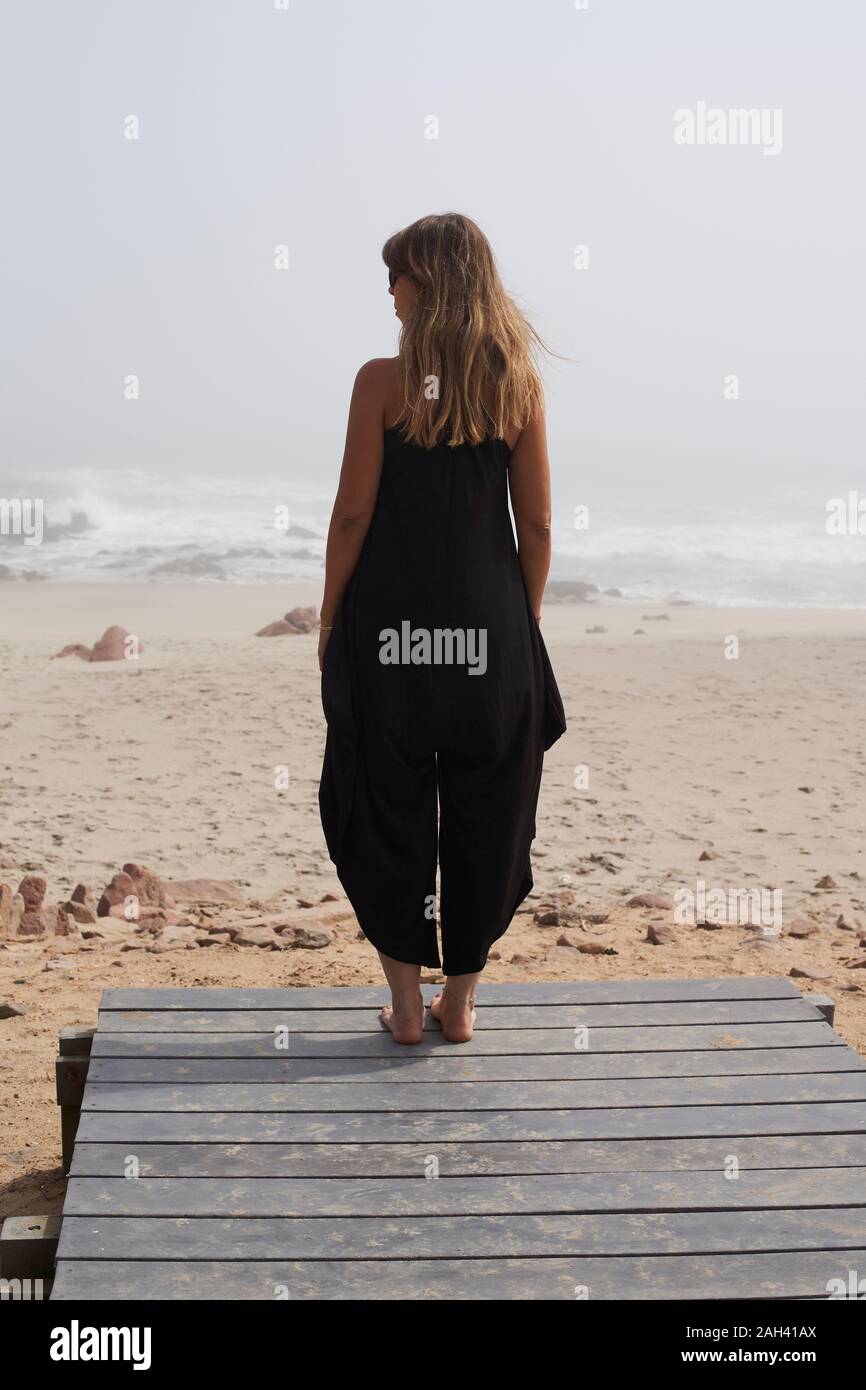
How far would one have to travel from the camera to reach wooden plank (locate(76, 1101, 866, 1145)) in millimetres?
3209

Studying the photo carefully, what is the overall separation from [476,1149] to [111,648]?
41.1 ft

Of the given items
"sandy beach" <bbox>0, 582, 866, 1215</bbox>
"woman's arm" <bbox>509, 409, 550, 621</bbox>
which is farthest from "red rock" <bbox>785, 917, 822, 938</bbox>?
"woman's arm" <bbox>509, 409, 550, 621</bbox>

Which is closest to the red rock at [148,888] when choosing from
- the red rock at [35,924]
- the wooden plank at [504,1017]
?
the red rock at [35,924]

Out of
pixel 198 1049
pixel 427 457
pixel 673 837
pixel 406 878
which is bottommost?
pixel 673 837

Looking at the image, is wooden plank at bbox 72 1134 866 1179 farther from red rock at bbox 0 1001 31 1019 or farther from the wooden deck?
red rock at bbox 0 1001 31 1019

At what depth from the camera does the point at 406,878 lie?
3539 mm

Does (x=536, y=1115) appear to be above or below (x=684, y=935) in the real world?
above

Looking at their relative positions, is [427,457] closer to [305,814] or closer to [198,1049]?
[198,1049]

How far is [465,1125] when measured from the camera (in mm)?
3270

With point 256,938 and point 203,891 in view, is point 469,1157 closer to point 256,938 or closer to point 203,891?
point 256,938

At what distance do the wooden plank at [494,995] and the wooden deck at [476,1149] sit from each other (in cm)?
1

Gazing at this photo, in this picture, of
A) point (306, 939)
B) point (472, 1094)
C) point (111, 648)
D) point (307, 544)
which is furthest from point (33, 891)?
point (307, 544)
